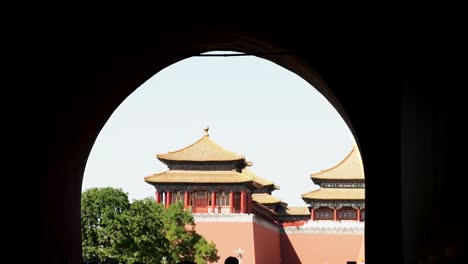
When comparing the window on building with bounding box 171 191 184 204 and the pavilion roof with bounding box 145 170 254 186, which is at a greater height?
the pavilion roof with bounding box 145 170 254 186

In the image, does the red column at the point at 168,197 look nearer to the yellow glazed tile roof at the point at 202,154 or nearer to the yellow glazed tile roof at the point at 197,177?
the yellow glazed tile roof at the point at 197,177

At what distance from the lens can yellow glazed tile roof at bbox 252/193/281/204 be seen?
64.4 m

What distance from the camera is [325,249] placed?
57.9 metres

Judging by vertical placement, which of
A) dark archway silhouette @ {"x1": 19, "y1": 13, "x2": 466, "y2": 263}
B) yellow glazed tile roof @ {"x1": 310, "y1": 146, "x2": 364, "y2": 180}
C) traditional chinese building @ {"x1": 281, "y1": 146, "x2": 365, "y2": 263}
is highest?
yellow glazed tile roof @ {"x1": 310, "y1": 146, "x2": 364, "y2": 180}

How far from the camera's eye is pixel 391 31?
8438mm

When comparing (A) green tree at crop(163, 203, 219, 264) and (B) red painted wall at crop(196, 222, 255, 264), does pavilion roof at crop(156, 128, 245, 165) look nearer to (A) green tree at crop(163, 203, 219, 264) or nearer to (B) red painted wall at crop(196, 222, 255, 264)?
(B) red painted wall at crop(196, 222, 255, 264)

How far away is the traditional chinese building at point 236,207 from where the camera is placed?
172ft

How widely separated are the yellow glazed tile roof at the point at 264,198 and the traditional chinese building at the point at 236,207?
193cm

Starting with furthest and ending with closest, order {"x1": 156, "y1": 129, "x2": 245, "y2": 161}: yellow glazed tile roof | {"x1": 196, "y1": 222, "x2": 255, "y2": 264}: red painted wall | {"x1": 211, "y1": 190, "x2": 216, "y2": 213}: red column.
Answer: {"x1": 156, "y1": 129, "x2": 245, "y2": 161}: yellow glazed tile roof < {"x1": 211, "y1": 190, "x2": 216, "y2": 213}: red column < {"x1": 196, "y1": 222, "x2": 255, "y2": 264}: red painted wall

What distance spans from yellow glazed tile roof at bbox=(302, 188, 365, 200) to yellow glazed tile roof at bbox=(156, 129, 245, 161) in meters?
7.39

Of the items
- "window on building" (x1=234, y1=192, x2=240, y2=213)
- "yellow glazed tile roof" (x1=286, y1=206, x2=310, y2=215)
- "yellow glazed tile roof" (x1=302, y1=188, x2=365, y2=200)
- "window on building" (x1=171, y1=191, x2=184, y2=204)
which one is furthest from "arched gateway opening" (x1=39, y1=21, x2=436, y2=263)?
"yellow glazed tile roof" (x1=286, y1=206, x2=310, y2=215)

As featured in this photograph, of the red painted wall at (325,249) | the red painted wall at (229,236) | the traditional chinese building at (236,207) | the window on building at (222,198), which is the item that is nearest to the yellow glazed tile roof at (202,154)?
the traditional chinese building at (236,207)

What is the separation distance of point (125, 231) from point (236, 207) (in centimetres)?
954

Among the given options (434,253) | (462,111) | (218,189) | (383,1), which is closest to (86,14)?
(383,1)
